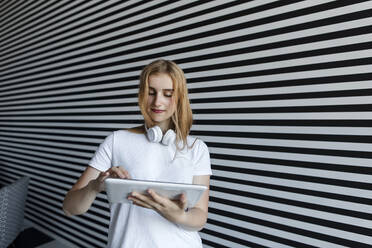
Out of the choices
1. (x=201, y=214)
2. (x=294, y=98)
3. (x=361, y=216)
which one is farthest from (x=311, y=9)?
(x=201, y=214)

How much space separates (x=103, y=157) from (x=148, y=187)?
1.38 feet

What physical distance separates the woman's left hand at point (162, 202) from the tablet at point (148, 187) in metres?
0.02

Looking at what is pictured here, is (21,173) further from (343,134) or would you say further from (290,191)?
(343,134)

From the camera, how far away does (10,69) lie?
13.5 ft

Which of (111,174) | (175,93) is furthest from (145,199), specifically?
(175,93)

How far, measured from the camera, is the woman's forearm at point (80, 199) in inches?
44.7

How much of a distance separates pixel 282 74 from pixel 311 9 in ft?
1.23

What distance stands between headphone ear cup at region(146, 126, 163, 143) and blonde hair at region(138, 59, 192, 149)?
3.4 inches

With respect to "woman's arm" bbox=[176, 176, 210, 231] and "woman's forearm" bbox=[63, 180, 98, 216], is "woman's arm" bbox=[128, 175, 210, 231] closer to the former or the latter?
"woman's arm" bbox=[176, 176, 210, 231]

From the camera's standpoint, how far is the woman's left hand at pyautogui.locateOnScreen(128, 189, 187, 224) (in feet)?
3.10

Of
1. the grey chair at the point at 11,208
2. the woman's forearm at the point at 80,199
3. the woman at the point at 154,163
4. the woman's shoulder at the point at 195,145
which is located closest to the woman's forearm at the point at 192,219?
the woman at the point at 154,163

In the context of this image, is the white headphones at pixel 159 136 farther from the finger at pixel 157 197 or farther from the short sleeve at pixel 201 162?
the finger at pixel 157 197

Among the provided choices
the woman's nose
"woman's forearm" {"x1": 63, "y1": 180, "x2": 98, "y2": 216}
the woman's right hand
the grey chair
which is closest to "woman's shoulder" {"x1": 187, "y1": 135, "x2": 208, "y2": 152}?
the woman's nose

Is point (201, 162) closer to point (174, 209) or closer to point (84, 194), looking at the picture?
point (174, 209)
